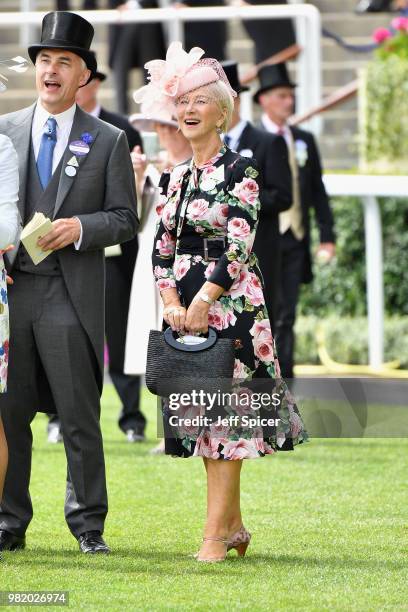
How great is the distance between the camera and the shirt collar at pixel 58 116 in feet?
20.1

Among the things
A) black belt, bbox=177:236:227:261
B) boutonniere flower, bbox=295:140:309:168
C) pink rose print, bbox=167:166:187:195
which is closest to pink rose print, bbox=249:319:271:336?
black belt, bbox=177:236:227:261

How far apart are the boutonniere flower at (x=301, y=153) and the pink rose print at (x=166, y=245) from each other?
4.51 metres

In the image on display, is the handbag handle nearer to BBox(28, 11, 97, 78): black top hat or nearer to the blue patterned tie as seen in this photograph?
the blue patterned tie

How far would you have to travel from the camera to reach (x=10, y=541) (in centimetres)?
613

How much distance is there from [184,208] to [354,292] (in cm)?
906

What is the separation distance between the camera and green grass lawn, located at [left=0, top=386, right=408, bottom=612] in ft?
17.0

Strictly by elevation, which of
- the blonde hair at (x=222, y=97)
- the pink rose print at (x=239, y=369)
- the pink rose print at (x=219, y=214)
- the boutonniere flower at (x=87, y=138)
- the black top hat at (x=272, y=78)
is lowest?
the pink rose print at (x=239, y=369)

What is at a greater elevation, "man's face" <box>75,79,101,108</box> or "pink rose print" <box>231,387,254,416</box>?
"man's face" <box>75,79,101,108</box>

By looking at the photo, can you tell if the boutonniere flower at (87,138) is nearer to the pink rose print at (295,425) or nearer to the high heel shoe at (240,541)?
the pink rose print at (295,425)

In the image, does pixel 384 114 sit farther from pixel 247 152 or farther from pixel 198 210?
pixel 198 210

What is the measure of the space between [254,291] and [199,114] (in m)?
0.71

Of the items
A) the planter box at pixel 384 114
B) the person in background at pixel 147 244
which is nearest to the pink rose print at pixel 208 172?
the person in background at pixel 147 244

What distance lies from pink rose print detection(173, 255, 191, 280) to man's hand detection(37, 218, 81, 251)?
0.40 metres

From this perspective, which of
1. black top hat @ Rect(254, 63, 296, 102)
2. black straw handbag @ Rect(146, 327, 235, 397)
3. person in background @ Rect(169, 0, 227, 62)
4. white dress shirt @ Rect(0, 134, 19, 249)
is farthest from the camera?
person in background @ Rect(169, 0, 227, 62)
